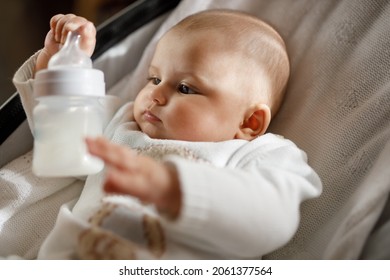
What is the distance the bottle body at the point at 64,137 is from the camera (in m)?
0.66

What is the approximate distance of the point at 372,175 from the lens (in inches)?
29.2

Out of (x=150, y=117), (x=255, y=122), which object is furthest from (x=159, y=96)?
(x=255, y=122)

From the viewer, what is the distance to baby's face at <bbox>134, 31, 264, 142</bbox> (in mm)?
788

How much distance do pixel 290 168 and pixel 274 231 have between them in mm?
123

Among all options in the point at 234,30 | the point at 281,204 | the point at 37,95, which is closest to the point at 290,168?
the point at 281,204

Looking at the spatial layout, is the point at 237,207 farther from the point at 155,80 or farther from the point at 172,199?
the point at 155,80

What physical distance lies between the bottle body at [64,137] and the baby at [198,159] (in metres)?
0.05

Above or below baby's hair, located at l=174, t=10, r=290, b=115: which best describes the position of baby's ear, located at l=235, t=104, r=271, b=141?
below

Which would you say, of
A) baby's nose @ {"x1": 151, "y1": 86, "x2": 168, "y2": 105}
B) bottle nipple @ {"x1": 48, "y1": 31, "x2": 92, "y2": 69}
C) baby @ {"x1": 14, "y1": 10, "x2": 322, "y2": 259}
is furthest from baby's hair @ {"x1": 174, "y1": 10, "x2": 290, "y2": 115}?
bottle nipple @ {"x1": 48, "y1": 31, "x2": 92, "y2": 69}

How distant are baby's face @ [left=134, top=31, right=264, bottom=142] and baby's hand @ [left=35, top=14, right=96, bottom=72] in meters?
0.13

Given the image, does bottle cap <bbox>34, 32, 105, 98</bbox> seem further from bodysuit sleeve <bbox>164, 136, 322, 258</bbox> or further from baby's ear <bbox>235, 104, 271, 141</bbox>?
baby's ear <bbox>235, 104, 271, 141</bbox>

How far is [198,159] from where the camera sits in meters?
0.75

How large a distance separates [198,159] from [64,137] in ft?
0.65
